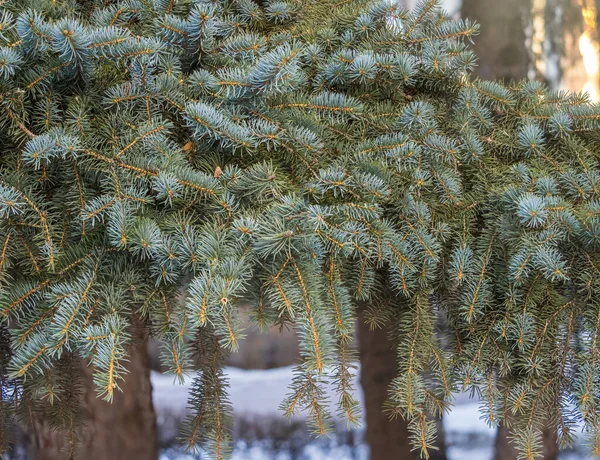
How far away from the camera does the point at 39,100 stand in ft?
1.98

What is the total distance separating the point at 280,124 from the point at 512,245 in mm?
292

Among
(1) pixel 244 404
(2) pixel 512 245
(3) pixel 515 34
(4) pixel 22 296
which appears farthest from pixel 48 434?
(3) pixel 515 34

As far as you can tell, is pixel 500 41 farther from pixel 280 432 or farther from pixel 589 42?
pixel 280 432

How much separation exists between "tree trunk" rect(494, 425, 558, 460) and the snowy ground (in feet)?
0.33

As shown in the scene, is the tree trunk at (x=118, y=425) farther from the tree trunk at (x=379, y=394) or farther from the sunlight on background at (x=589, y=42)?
the sunlight on background at (x=589, y=42)

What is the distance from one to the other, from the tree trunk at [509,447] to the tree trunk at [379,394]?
269 mm

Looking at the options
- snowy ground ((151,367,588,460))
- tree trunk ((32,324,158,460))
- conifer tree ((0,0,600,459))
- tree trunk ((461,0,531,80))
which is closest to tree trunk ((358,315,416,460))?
snowy ground ((151,367,588,460))

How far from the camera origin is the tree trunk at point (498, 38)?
164 centimetres

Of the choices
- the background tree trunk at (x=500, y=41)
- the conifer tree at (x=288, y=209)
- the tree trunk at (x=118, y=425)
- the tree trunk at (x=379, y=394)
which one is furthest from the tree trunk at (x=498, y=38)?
the tree trunk at (x=118, y=425)

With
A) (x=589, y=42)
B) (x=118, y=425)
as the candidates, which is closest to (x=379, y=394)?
(x=118, y=425)

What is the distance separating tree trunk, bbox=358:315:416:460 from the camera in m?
1.70

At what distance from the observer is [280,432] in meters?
1.91

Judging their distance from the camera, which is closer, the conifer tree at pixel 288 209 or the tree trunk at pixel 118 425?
the conifer tree at pixel 288 209

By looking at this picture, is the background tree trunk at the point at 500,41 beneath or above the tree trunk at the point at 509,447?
above
